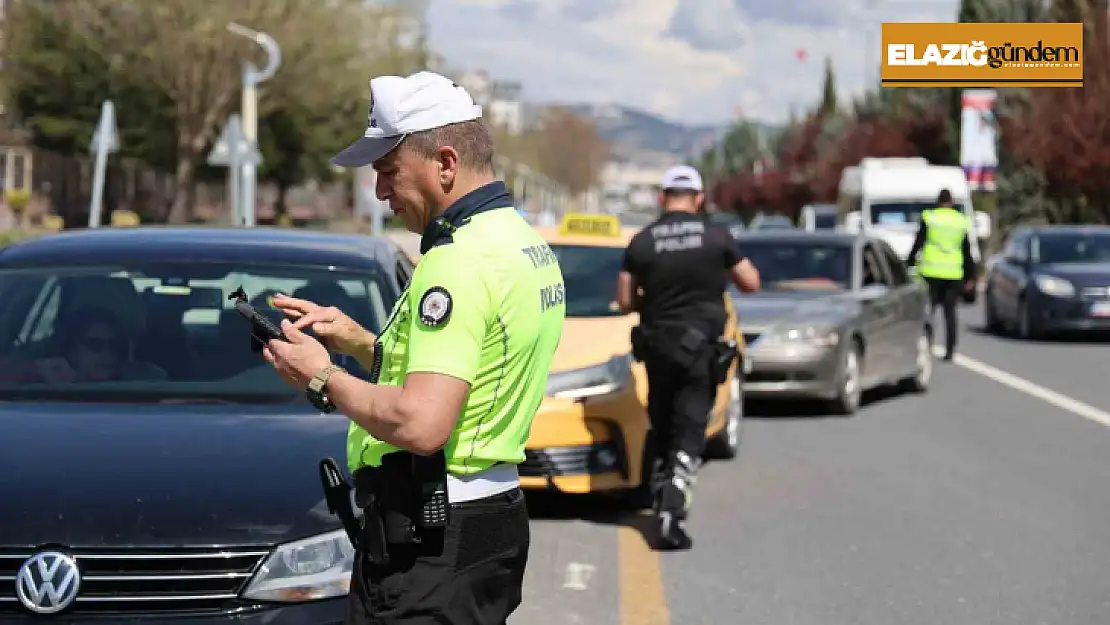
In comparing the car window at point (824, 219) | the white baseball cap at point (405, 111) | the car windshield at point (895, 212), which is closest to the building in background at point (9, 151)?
the car window at point (824, 219)

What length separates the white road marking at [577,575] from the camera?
6945 millimetres

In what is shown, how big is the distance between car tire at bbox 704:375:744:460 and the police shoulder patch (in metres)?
7.59

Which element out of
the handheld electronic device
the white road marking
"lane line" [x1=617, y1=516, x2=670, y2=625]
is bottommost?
"lane line" [x1=617, y1=516, x2=670, y2=625]

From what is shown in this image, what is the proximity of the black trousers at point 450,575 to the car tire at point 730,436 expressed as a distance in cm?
734

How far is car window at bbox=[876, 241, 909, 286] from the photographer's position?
49.5 ft

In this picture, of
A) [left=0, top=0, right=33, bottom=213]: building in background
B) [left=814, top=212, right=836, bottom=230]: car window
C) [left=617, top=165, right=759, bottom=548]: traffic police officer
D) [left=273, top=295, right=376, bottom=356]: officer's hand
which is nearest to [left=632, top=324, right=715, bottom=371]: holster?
[left=617, top=165, right=759, bottom=548]: traffic police officer

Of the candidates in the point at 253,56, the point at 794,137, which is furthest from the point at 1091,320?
the point at 794,137

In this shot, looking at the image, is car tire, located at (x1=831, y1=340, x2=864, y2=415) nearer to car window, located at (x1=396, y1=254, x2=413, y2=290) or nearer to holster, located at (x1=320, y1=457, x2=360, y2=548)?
car window, located at (x1=396, y1=254, x2=413, y2=290)

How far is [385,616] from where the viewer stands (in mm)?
3244

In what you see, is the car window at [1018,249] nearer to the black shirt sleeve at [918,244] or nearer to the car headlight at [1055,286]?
the car headlight at [1055,286]

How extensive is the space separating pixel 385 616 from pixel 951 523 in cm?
577

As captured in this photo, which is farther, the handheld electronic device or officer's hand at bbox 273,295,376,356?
officer's hand at bbox 273,295,376,356

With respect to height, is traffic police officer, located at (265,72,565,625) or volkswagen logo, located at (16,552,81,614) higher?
traffic police officer, located at (265,72,565,625)

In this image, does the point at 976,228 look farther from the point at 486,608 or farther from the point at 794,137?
the point at 794,137
